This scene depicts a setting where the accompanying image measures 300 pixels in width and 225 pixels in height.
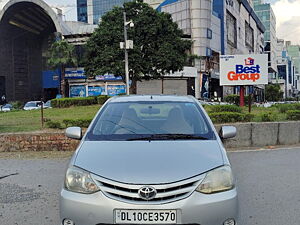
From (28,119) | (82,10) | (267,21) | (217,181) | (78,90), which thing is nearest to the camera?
(217,181)

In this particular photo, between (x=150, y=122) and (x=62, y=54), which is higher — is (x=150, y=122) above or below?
below

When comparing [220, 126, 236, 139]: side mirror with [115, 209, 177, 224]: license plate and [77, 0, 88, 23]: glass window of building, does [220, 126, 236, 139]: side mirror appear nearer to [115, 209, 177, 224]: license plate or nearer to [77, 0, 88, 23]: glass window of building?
[115, 209, 177, 224]: license plate

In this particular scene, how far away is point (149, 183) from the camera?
2961 millimetres

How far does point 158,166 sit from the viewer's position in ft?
10.2

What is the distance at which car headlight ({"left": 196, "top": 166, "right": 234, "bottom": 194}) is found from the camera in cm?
307

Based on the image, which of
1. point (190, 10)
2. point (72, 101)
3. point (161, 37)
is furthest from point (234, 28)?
point (72, 101)

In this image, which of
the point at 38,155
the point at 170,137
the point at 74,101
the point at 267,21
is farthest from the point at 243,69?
the point at 267,21

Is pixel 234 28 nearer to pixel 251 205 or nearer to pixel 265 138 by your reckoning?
pixel 265 138

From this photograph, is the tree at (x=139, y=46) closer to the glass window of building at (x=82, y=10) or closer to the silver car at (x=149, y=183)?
the silver car at (x=149, y=183)

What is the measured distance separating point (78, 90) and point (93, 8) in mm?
62323

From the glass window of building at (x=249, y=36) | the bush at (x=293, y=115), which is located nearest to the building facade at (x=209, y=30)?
the glass window of building at (x=249, y=36)

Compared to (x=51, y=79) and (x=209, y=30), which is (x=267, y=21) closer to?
(x=209, y=30)

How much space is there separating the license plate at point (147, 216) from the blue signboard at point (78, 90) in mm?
50785

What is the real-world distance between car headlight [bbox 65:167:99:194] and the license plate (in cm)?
31
